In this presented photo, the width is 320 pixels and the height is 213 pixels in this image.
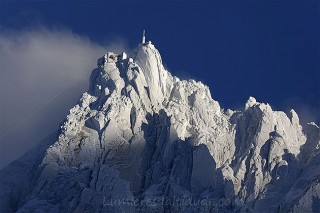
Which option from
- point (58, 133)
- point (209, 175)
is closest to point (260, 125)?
point (209, 175)

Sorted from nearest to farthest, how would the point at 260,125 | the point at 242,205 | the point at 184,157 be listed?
the point at 242,205 → the point at 184,157 → the point at 260,125

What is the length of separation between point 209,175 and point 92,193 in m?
18.3

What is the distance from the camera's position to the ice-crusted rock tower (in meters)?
154

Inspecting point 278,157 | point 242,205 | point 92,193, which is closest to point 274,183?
point 278,157

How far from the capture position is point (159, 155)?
169 metres

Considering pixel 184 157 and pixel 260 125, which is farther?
pixel 260 125

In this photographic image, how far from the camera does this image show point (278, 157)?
16975cm

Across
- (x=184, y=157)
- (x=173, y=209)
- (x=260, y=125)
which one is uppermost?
(x=260, y=125)

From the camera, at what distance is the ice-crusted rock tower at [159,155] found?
154 m

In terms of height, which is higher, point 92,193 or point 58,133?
point 58,133

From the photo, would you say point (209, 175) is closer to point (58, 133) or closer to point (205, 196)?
point (205, 196)

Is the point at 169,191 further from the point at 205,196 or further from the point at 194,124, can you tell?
the point at 194,124

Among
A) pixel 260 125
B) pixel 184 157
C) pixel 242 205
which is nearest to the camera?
pixel 242 205

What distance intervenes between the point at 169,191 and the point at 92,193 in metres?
11.3
